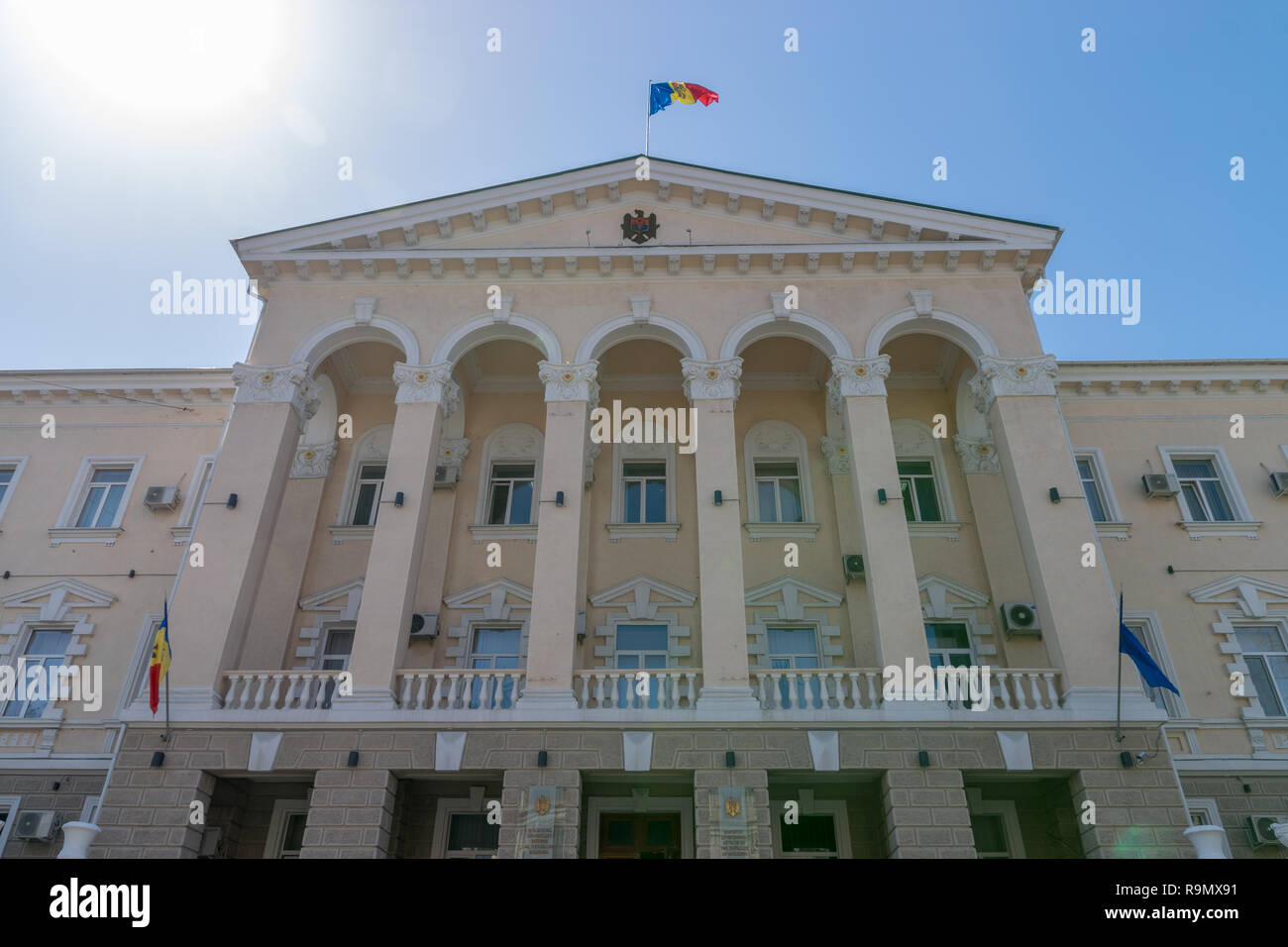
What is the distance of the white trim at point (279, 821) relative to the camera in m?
14.8

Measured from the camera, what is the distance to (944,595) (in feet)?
56.4

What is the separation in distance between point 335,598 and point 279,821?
425cm

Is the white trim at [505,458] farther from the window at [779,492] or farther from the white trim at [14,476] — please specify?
the white trim at [14,476]

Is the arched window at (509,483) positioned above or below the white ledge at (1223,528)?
above

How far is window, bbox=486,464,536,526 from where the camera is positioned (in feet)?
61.3

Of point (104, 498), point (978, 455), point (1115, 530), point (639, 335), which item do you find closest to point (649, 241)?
point (639, 335)

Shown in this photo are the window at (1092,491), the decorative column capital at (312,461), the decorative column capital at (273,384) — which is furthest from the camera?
the decorative column capital at (312,461)

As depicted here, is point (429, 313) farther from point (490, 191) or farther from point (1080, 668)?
point (1080, 668)

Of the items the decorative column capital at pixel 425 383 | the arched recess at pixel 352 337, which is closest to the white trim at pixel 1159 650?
the decorative column capital at pixel 425 383

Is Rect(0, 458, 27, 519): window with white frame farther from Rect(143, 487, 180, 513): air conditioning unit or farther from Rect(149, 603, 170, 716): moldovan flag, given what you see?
Rect(149, 603, 170, 716): moldovan flag

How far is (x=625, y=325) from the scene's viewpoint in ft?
57.2

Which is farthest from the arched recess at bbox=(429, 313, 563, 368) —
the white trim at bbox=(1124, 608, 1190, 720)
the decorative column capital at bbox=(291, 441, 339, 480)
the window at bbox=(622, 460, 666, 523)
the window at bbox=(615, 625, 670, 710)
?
the white trim at bbox=(1124, 608, 1190, 720)
